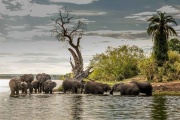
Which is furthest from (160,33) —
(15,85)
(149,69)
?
(15,85)

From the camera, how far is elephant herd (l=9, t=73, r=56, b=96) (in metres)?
60.1

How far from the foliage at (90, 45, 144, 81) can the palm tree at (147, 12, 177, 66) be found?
19.2 meters

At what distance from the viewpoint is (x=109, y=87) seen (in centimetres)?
6156

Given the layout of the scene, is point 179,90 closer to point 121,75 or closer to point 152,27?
point 152,27

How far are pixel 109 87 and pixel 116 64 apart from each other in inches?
1784

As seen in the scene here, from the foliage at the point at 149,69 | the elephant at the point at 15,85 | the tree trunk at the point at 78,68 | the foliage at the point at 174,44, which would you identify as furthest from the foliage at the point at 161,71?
the foliage at the point at 174,44

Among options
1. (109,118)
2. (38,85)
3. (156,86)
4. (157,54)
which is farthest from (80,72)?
(109,118)

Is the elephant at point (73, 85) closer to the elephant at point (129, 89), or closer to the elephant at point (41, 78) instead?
the elephant at point (41, 78)

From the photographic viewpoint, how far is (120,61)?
107 m

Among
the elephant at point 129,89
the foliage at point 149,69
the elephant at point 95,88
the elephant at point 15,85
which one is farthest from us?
the foliage at point 149,69

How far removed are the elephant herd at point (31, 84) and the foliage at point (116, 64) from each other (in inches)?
1209

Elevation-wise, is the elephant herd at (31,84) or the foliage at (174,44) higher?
the foliage at (174,44)

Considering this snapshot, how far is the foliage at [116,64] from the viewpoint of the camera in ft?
344

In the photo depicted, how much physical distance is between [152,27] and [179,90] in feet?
75.1
